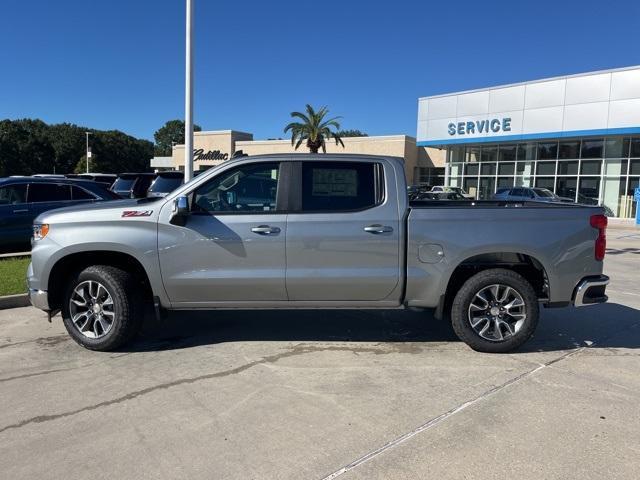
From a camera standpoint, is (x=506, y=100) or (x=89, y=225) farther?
(x=506, y=100)

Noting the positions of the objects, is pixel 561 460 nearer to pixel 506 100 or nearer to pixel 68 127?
pixel 506 100

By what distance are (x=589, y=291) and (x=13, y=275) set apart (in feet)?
26.3

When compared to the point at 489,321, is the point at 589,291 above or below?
above

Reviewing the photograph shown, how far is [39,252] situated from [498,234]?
447cm

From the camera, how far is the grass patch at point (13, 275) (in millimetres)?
7523

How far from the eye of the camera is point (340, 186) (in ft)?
17.6

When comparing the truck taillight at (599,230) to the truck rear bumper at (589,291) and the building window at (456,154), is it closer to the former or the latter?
the truck rear bumper at (589,291)

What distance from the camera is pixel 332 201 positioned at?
210 inches

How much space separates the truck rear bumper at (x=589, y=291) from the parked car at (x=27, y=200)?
27.9 feet

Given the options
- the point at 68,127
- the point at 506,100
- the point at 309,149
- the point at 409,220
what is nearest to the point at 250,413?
the point at 409,220

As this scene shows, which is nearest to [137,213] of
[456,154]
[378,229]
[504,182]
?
[378,229]

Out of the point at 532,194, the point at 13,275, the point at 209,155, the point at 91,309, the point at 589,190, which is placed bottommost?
the point at 13,275

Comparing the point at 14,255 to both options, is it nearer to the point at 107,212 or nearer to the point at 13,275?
the point at 13,275

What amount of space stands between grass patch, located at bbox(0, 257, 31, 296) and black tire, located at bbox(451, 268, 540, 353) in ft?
19.2
